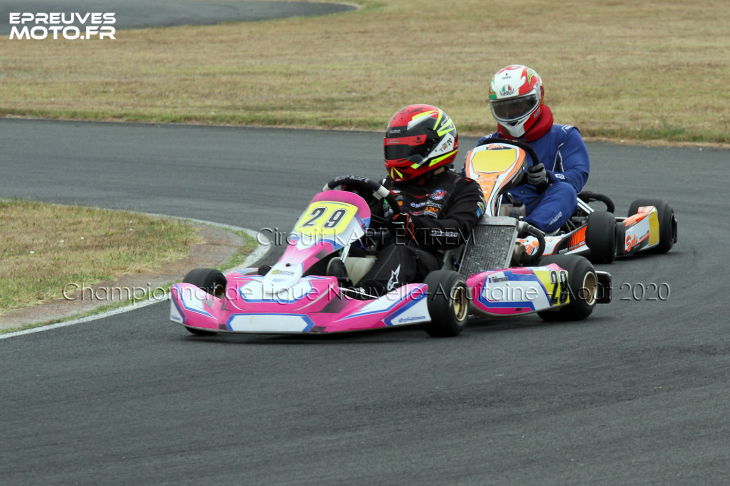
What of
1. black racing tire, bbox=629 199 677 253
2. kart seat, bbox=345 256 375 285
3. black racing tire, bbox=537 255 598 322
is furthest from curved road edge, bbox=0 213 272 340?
black racing tire, bbox=629 199 677 253

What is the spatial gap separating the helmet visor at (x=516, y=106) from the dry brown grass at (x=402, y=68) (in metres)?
8.50

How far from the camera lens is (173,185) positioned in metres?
13.6

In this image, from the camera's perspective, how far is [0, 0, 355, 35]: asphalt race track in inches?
1692

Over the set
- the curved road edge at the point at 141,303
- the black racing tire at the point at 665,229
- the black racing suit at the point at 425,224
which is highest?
the black racing suit at the point at 425,224

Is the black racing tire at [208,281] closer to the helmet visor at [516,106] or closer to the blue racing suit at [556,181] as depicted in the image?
the blue racing suit at [556,181]

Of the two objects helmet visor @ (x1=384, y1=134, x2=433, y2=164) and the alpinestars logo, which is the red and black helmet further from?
the alpinestars logo

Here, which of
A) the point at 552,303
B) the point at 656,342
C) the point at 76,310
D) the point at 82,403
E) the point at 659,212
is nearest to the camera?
the point at 82,403

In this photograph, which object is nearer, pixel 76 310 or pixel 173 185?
pixel 76 310

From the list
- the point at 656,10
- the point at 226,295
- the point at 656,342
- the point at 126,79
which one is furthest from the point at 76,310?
the point at 656,10

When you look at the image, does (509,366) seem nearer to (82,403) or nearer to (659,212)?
(82,403)

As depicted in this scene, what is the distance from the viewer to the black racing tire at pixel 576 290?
6.41 m

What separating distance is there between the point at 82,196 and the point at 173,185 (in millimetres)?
1334

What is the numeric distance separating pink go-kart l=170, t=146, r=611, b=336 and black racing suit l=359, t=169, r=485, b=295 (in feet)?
0.43

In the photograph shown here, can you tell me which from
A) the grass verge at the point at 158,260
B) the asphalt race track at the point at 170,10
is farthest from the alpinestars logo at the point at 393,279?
the asphalt race track at the point at 170,10
